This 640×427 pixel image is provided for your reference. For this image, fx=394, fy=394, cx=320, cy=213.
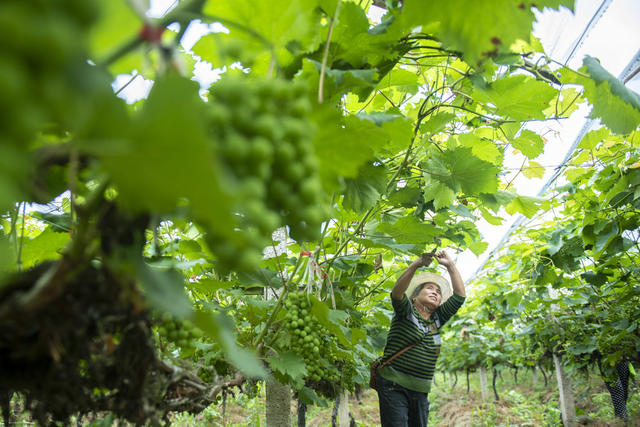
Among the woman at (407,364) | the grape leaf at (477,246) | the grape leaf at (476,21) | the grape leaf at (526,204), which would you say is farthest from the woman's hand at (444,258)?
the grape leaf at (476,21)

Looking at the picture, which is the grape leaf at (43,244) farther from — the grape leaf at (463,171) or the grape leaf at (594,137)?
the grape leaf at (594,137)

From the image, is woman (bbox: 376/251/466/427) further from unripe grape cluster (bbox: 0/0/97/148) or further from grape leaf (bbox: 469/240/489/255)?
unripe grape cluster (bbox: 0/0/97/148)

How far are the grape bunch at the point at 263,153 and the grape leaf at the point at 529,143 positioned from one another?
183 centimetres

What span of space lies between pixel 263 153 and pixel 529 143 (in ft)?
6.52

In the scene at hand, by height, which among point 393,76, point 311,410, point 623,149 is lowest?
point 311,410

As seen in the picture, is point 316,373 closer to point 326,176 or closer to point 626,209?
point 326,176

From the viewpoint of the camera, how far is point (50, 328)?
45cm

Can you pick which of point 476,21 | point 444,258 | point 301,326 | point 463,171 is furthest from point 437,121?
point 444,258

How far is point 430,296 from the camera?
11.8 feet

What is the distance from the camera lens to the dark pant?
10.3ft

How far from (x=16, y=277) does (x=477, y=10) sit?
0.88m

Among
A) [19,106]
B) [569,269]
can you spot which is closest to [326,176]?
[19,106]

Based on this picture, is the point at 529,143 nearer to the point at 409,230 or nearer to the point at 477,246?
the point at 409,230

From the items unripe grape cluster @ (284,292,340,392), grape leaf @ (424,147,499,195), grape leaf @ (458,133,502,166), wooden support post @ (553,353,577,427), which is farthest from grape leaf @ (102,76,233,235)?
wooden support post @ (553,353,577,427)
